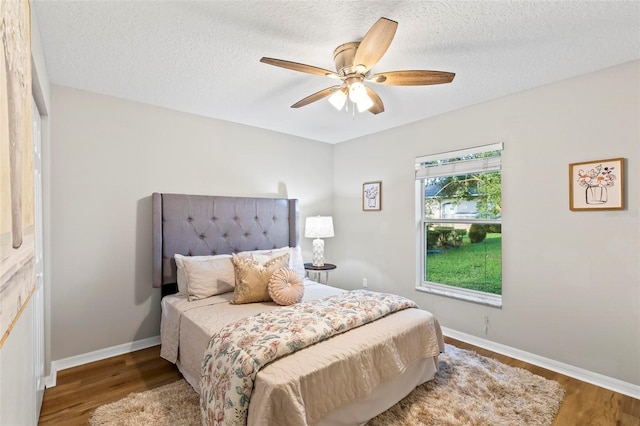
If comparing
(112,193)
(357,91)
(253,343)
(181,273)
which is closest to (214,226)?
(181,273)

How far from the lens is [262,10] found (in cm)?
167

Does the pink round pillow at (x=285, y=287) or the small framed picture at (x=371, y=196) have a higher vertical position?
the small framed picture at (x=371, y=196)

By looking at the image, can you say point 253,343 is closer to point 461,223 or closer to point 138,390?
point 138,390

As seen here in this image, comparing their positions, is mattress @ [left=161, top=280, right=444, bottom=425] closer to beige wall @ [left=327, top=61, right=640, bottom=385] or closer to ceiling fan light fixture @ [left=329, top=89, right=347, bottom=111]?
beige wall @ [left=327, top=61, right=640, bottom=385]

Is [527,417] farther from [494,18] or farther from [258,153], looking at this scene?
[258,153]

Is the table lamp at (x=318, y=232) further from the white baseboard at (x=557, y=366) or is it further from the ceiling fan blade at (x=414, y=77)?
the ceiling fan blade at (x=414, y=77)

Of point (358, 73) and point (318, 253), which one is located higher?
point (358, 73)

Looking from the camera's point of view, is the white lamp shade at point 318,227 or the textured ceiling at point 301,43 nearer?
the textured ceiling at point 301,43

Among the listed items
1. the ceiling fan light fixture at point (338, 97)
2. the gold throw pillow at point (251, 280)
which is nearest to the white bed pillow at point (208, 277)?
the gold throw pillow at point (251, 280)

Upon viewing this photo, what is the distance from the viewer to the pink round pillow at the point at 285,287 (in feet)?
7.97

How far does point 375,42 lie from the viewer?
1.60 metres

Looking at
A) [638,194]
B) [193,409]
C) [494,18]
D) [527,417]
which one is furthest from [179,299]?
[638,194]

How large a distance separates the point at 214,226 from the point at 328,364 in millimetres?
2117

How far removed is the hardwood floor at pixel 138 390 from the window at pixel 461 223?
2.43ft
